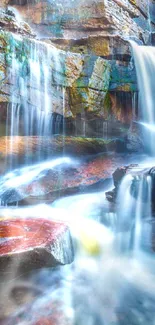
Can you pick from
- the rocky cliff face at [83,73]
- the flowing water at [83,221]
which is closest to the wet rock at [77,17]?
the rocky cliff face at [83,73]

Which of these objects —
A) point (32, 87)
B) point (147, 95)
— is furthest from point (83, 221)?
point (147, 95)

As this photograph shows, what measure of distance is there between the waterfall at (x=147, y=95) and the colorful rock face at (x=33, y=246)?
322 inches

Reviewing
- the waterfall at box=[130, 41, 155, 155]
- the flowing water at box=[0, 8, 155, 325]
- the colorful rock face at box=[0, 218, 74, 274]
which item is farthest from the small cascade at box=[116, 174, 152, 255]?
the waterfall at box=[130, 41, 155, 155]

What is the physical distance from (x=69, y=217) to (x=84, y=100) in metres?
5.06

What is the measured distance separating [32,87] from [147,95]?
562cm

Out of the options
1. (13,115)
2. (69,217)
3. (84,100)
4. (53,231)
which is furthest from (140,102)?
(53,231)

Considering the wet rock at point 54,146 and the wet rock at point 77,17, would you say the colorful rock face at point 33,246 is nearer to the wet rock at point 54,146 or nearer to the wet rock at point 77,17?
the wet rock at point 54,146

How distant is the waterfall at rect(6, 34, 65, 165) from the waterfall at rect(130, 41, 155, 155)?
4.15 m

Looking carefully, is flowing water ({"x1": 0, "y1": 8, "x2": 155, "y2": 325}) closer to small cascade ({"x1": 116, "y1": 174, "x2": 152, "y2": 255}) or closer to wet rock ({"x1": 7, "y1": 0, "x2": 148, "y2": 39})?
small cascade ({"x1": 116, "y1": 174, "x2": 152, "y2": 255})

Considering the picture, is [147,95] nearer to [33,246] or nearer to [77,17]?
[77,17]

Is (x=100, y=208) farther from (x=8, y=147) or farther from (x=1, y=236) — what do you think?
(x=8, y=147)

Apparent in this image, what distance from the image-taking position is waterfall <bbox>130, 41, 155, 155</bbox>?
1196cm

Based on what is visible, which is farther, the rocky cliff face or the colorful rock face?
the rocky cliff face

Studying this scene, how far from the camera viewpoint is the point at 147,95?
1205cm
